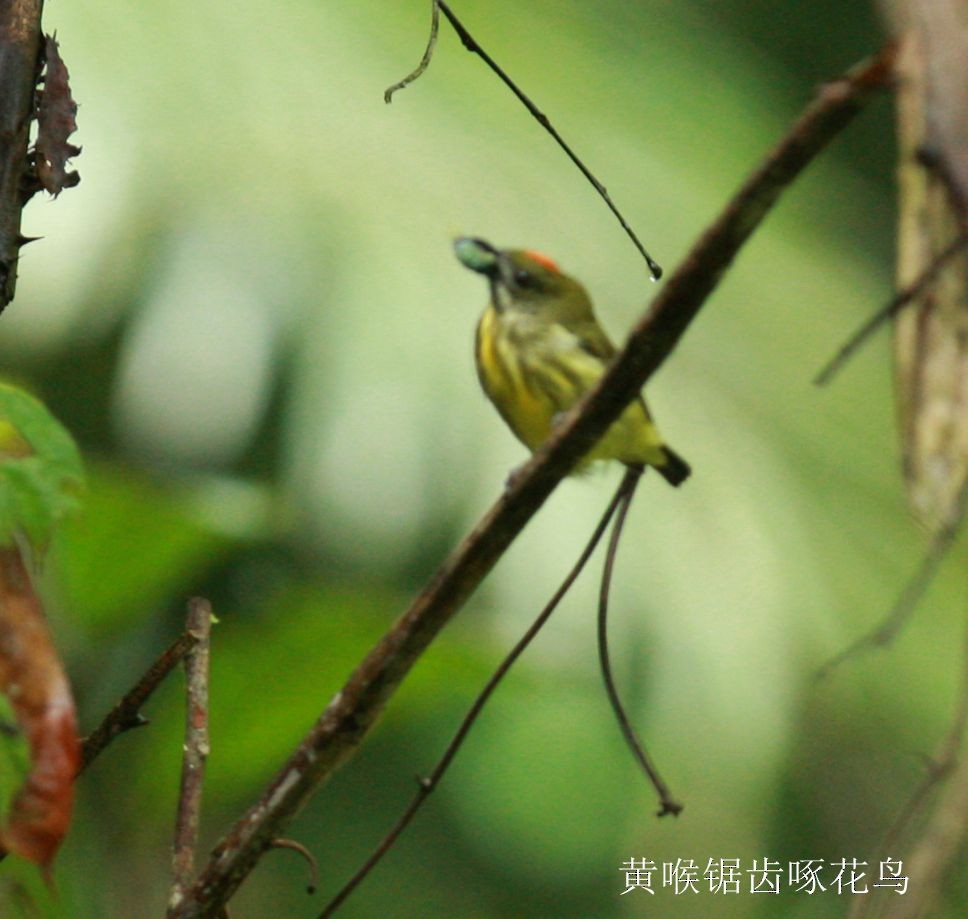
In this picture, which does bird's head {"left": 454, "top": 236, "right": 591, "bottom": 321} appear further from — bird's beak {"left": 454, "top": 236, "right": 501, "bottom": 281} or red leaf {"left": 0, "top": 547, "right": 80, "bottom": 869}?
red leaf {"left": 0, "top": 547, "right": 80, "bottom": 869}

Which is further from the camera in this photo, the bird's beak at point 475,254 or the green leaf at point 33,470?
the bird's beak at point 475,254

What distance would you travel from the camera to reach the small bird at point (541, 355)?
1.67m

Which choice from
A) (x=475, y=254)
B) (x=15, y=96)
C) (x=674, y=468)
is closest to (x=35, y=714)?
(x=15, y=96)

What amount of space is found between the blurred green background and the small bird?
1.05 feet

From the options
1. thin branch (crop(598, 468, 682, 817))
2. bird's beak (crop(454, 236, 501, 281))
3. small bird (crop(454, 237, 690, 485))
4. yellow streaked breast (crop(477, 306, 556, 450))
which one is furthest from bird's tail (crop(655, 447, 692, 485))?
thin branch (crop(598, 468, 682, 817))

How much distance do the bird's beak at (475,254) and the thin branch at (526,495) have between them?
0.85 m

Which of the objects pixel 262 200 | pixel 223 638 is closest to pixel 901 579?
pixel 262 200

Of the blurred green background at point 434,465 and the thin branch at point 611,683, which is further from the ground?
the thin branch at point 611,683

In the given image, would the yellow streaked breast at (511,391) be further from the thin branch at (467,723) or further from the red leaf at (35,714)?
the red leaf at (35,714)

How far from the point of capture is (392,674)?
0.71 m

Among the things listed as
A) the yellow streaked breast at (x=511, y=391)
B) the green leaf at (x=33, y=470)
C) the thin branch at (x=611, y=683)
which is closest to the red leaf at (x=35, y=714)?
the green leaf at (x=33, y=470)

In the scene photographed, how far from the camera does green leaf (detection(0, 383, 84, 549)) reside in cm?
65

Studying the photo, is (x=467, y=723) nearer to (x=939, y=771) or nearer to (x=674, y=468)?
(x=939, y=771)

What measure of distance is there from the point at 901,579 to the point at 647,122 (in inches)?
55.5
